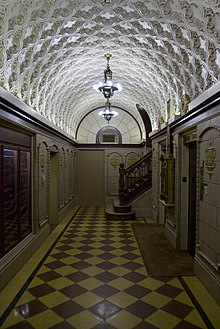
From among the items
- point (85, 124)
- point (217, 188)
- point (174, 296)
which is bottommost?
point (174, 296)

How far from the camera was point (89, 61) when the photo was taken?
23.3 feet

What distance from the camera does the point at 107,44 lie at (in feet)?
20.1

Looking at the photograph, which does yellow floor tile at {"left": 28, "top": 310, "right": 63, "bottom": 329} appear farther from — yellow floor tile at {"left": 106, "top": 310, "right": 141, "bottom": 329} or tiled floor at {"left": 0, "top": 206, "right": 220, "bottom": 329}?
yellow floor tile at {"left": 106, "top": 310, "right": 141, "bottom": 329}

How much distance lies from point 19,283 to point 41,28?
12.8ft

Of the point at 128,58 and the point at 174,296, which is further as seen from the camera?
the point at 128,58

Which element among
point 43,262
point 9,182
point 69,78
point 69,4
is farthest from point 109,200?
point 69,4

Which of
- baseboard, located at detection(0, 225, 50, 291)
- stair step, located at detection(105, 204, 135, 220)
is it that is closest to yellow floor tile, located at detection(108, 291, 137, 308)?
baseboard, located at detection(0, 225, 50, 291)

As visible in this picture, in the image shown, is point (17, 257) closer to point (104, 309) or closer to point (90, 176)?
point (104, 309)

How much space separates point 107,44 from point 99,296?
480 centimetres

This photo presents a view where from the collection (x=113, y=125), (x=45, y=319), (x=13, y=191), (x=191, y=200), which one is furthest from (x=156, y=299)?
(x=113, y=125)

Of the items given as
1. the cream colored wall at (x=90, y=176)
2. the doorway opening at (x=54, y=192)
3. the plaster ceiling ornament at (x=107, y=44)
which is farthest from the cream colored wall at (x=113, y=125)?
the plaster ceiling ornament at (x=107, y=44)

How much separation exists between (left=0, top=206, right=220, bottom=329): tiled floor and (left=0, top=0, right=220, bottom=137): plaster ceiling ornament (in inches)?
117

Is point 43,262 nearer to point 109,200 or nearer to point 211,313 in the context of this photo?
point 211,313

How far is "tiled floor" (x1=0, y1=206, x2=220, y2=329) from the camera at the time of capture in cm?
333
